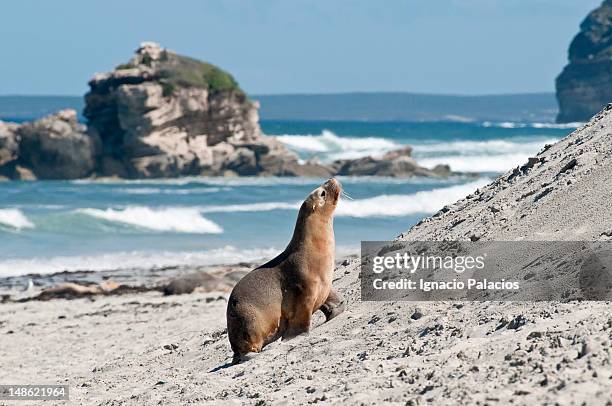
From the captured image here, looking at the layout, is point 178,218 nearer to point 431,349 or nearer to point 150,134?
point 150,134

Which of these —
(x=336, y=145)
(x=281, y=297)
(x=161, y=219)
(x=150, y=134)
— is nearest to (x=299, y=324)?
(x=281, y=297)

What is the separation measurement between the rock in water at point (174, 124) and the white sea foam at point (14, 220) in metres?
21.9

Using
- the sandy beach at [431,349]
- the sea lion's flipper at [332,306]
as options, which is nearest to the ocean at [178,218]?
the sandy beach at [431,349]

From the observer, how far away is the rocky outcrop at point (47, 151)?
5378cm

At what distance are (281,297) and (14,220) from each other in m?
24.5

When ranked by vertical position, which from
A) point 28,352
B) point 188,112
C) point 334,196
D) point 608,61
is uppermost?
point 608,61

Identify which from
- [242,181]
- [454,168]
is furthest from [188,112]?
[454,168]

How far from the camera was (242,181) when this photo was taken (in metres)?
53.2

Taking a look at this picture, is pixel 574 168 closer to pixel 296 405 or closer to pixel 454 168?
pixel 296 405

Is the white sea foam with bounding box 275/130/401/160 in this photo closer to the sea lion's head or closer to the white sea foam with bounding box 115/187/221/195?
the white sea foam with bounding box 115/187/221/195

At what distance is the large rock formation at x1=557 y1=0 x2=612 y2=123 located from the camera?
126 metres

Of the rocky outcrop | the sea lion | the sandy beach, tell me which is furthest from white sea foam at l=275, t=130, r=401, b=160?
the sea lion

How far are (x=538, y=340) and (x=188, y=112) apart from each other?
51370 mm

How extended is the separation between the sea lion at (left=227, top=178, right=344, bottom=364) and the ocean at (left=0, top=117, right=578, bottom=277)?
13.9 m
